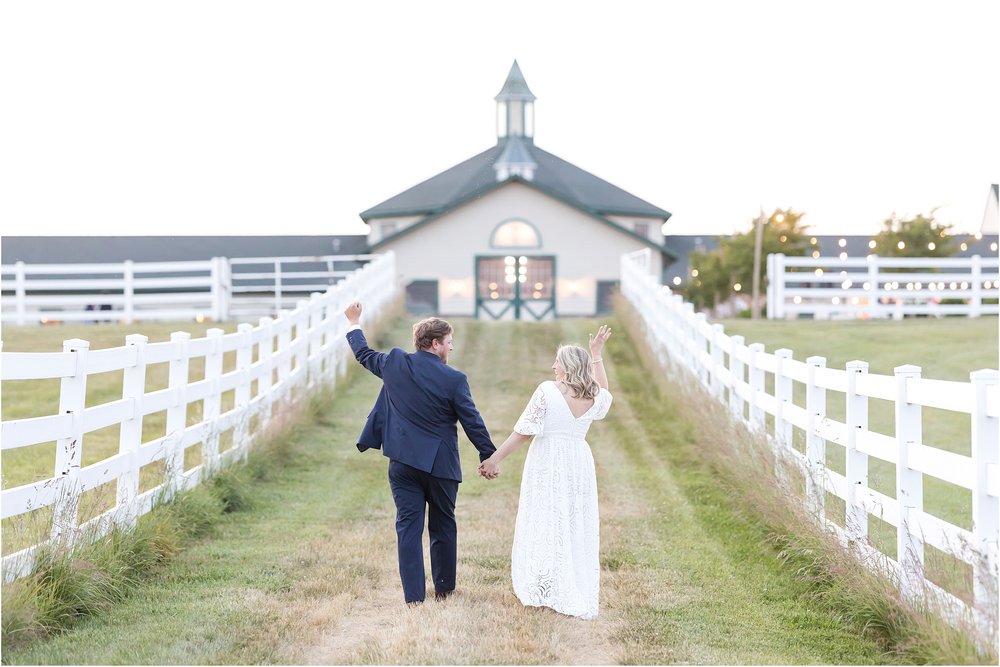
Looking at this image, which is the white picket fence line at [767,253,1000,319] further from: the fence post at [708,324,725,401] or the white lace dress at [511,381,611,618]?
the white lace dress at [511,381,611,618]

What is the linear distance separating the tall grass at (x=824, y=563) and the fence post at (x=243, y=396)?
4561 mm

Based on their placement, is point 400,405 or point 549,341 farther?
point 549,341

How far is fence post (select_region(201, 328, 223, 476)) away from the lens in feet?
32.5

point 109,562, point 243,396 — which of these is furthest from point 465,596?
point 243,396

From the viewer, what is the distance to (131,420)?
7.93 metres

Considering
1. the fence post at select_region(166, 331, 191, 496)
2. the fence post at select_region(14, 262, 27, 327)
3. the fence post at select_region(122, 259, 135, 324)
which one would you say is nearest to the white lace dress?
the fence post at select_region(166, 331, 191, 496)

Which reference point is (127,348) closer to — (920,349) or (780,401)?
(780,401)

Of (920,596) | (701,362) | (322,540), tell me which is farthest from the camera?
(701,362)

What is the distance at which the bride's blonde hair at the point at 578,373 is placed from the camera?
664cm

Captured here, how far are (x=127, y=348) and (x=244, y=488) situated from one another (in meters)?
2.71

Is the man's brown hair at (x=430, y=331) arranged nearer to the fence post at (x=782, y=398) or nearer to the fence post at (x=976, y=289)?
the fence post at (x=782, y=398)

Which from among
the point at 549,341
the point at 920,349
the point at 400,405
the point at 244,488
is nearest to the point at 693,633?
the point at 400,405

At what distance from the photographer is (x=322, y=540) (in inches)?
340

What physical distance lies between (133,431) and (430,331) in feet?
8.27
